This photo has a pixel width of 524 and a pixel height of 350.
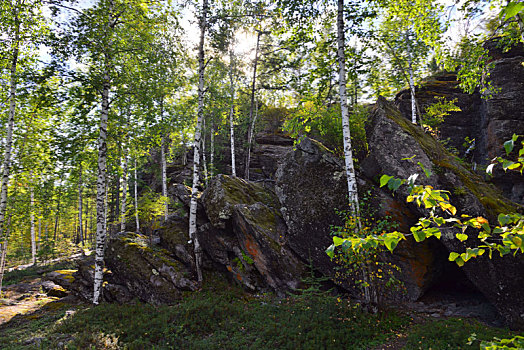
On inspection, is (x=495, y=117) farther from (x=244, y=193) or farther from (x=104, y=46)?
(x=104, y=46)

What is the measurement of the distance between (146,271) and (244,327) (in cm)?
610

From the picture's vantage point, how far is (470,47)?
28.7ft

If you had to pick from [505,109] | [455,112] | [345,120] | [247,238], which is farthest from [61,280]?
[505,109]

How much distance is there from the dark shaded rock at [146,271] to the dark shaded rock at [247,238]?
188cm

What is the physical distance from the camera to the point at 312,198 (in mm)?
10352

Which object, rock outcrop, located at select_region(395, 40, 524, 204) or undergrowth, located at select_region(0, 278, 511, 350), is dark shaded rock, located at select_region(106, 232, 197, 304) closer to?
undergrowth, located at select_region(0, 278, 511, 350)

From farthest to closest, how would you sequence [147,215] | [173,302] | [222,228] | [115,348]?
[147,215], [222,228], [173,302], [115,348]

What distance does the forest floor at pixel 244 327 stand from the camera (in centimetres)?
678

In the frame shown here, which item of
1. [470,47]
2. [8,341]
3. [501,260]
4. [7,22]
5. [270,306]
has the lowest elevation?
[8,341]

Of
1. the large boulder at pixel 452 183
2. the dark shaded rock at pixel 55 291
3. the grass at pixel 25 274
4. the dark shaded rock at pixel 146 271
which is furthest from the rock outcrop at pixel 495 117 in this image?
the grass at pixel 25 274

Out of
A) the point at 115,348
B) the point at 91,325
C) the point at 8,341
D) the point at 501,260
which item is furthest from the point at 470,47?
the point at 8,341

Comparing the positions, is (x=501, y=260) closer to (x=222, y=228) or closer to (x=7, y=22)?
(x=222, y=228)

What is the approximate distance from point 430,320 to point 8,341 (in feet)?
45.4

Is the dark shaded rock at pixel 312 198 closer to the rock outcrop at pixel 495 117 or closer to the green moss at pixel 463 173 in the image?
the green moss at pixel 463 173
